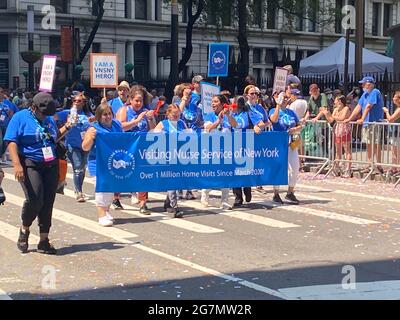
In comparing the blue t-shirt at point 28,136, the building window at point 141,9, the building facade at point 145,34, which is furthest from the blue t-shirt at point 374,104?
the building window at point 141,9

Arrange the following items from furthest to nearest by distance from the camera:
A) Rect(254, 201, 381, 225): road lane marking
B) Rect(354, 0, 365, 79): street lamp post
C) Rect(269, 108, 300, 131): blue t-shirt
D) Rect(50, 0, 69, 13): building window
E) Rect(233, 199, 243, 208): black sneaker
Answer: Rect(50, 0, 69, 13): building window < Rect(354, 0, 365, 79): street lamp post < Rect(269, 108, 300, 131): blue t-shirt < Rect(233, 199, 243, 208): black sneaker < Rect(254, 201, 381, 225): road lane marking

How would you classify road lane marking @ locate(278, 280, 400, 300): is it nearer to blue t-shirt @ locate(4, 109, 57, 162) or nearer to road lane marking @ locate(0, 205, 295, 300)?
road lane marking @ locate(0, 205, 295, 300)

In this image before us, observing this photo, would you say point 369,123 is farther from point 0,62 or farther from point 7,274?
point 0,62

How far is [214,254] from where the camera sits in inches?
348

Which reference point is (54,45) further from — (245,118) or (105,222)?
(105,222)

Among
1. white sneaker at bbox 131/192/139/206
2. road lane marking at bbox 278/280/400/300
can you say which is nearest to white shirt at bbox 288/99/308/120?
white sneaker at bbox 131/192/139/206

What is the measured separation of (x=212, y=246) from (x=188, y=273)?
1.45m

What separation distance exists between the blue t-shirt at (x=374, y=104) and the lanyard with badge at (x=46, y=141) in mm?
9396

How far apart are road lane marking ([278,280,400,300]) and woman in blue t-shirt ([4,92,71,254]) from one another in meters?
3.13

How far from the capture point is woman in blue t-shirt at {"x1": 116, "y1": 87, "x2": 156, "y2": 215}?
38.4 feet

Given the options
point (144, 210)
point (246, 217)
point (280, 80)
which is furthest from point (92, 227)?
point (280, 80)

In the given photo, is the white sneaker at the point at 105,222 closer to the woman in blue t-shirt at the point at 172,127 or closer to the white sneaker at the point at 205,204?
the woman in blue t-shirt at the point at 172,127

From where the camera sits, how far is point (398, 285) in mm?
7242
